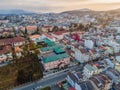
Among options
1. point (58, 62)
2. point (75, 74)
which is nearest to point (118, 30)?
point (58, 62)

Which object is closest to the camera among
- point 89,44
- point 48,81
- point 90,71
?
point 90,71

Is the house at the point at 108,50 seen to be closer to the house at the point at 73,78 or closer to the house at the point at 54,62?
the house at the point at 54,62

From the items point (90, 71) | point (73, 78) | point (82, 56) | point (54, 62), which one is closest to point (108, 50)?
point (82, 56)

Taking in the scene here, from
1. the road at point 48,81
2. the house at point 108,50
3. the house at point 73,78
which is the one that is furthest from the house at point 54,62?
the house at point 108,50

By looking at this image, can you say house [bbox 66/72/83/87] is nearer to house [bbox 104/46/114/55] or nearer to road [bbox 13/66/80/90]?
road [bbox 13/66/80/90]

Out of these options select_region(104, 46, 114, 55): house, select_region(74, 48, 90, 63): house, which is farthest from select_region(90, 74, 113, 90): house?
select_region(104, 46, 114, 55): house

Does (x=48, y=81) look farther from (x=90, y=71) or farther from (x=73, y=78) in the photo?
(x=90, y=71)

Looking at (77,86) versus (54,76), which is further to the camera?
(54,76)

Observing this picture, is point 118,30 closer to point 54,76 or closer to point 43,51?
point 43,51
